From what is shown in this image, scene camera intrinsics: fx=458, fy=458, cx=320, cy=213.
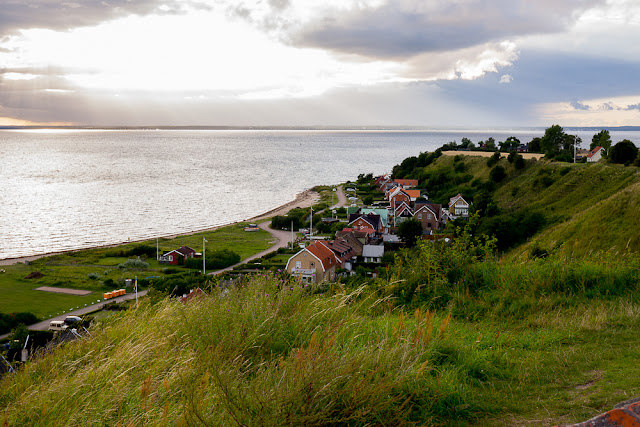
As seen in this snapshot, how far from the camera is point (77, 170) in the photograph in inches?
4373

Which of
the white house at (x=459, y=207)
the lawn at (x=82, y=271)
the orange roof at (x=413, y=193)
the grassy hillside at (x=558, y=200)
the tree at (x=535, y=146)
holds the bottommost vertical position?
the lawn at (x=82, y=271)

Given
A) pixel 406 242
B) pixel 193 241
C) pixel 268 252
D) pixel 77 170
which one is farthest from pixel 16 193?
pixel 406 242

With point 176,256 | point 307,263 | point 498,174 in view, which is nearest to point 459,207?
point 498,174

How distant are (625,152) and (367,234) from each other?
80.6 ft

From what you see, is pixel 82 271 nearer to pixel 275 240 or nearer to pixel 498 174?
pixel 275 240

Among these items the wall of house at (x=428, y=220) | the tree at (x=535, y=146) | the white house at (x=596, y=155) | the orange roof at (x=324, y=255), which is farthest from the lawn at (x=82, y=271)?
the tree at (x=535, y=146)

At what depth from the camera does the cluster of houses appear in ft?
89.5

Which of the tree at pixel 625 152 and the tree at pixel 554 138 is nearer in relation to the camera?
the tree at pixel 625 152

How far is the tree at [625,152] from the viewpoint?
41.0m

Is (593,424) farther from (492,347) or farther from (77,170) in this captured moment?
(77,170)

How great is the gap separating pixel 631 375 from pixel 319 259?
919 inches

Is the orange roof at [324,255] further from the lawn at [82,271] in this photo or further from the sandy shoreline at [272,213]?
the sandy shoreline at [272,213]

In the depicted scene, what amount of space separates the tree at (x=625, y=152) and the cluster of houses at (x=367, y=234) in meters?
14.4

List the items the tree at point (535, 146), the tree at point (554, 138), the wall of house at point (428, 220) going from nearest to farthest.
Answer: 1. the wall of house at point (428, 220)
2. the tree at point (554, 138)
3. the tree at point (535, 146)
